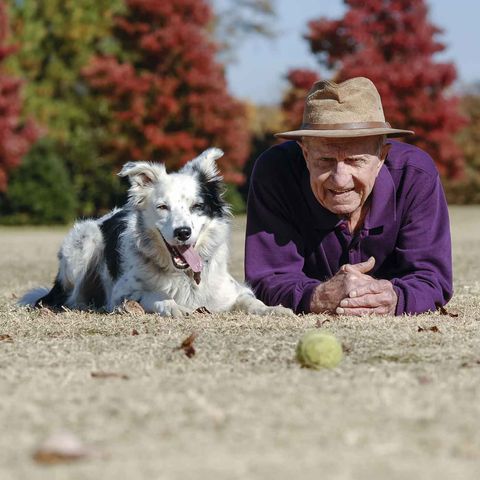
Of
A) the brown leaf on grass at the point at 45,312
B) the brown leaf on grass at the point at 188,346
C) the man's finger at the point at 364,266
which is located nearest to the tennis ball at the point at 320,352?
the brown leaf on grass at the point at 188,346

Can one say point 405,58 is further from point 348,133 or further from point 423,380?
point 423,380

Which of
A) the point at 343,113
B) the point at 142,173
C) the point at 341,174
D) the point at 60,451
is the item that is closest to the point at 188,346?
the point at 341,174

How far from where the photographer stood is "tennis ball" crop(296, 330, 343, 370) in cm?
406

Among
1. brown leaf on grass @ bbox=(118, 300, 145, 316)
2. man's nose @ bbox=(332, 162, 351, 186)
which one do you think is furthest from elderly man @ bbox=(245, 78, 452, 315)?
brown leaf on grass @ bbox=(118, 300, 145, 316)

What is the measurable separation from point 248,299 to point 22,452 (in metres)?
3.73

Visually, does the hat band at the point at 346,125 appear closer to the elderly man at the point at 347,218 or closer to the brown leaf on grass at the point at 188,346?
the elderly man at the point at 347,218

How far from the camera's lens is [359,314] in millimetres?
5734

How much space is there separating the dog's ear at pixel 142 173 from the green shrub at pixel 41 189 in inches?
795

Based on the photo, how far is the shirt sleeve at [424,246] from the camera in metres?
5.98

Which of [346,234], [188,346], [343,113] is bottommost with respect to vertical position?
[188,346]

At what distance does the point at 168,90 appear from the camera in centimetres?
2820

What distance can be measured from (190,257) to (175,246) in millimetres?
127

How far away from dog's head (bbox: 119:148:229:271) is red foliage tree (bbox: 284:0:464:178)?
80.8ft

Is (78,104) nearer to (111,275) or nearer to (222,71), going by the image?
(222,71)
